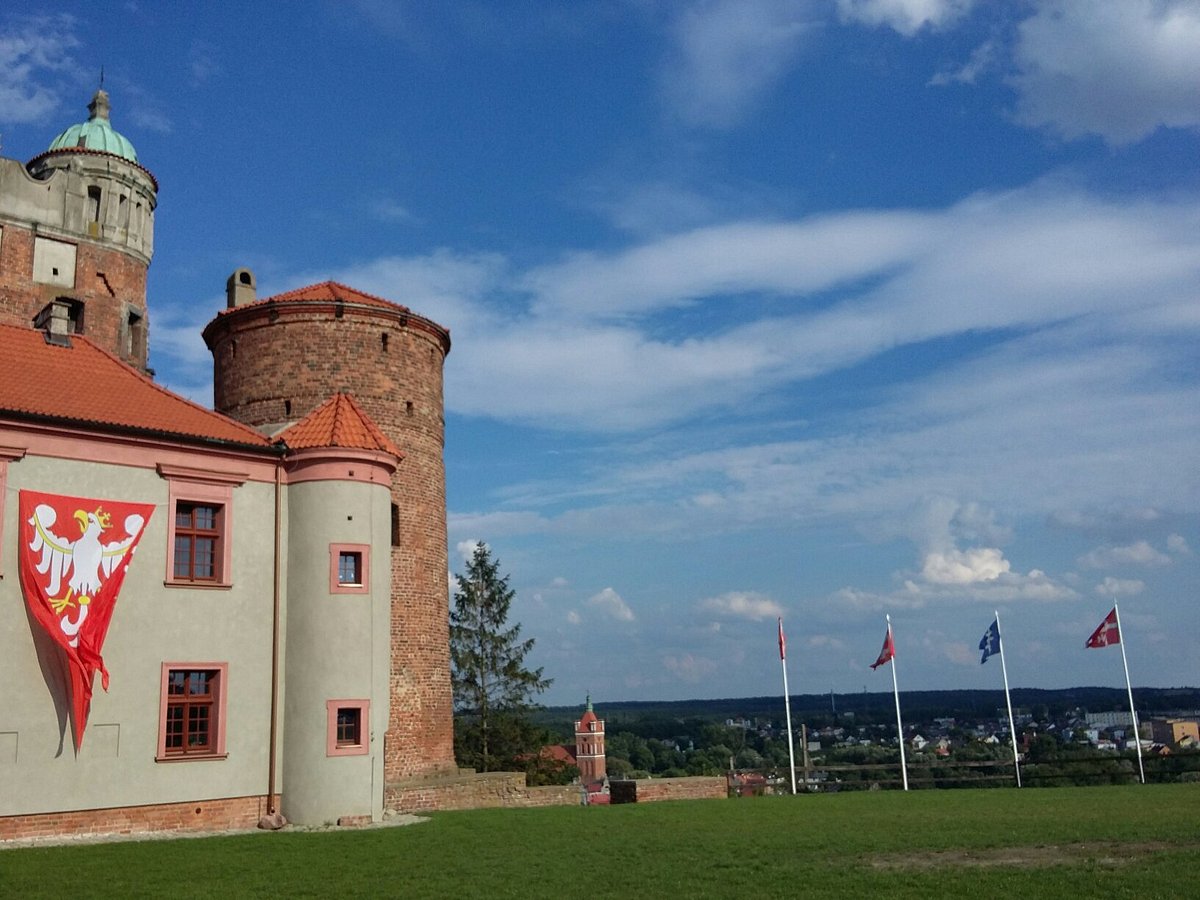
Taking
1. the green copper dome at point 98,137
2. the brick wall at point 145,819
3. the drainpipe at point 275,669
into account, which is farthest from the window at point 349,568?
the green copper dome at point 98,137

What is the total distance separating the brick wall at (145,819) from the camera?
18.6 meters

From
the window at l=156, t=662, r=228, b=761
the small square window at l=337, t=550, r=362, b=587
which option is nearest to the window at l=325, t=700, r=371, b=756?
the window at l=156, t=662, r=228, b=761

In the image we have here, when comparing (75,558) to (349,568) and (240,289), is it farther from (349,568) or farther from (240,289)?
(240,289)

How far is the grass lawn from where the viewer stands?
40.9ft

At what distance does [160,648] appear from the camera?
20844mm

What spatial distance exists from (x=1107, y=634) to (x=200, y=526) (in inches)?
1118

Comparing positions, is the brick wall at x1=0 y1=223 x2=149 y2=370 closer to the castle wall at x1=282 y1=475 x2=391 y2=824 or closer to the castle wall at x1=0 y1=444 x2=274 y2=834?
the castle wall at x1=0 y1=444 x2=274 y2=834

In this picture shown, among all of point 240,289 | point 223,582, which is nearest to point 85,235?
point 240,289

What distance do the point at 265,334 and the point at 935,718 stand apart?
534 ft

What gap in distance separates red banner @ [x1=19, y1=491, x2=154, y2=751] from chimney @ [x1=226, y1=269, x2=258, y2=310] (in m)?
11.6

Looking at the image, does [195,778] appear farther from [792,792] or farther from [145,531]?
[792,792]

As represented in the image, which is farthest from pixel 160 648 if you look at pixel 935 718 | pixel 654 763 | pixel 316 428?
pixel 935 718

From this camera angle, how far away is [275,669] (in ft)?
74.0

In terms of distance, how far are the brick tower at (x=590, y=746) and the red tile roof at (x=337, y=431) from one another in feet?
242
